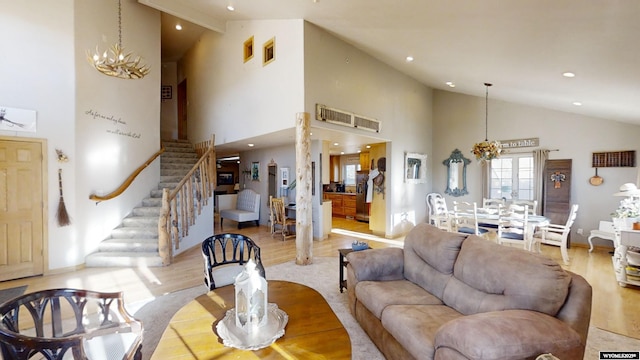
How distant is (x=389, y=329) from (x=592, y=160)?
22.0 feet

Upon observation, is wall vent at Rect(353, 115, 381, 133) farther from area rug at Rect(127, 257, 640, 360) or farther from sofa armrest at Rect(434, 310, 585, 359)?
sofa armrest at Rect(434, 310, 585, 359)

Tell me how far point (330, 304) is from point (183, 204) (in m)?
3.55

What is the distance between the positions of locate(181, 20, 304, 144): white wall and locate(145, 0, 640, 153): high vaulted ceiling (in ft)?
1.27

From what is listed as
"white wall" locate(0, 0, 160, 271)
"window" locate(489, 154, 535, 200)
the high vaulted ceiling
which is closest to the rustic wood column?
the high vaulted ceiling

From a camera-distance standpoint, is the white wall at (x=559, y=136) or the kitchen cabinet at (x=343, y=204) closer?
the white wall at (x=559, y=136)

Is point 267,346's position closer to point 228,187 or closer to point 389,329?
point 389,329

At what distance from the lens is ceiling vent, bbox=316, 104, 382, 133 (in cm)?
492

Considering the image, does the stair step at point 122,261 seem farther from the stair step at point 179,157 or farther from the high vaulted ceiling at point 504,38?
the high vaulted ceiling at point 504,38

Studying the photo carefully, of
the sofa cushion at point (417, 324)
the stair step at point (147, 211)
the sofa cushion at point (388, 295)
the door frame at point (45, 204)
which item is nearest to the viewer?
the sofa cushion at point (417, 324)

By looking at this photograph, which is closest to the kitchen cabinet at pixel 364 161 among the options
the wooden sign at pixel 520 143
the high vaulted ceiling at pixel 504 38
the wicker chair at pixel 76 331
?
the high vaulted ceiling at pixel 504 38

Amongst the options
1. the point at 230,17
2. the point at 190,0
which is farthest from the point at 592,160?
the point at 190,0

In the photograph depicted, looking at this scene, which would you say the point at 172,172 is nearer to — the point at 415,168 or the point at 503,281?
the point at 415,168

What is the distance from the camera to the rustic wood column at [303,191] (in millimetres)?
4645

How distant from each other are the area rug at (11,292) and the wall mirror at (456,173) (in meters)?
8.94
